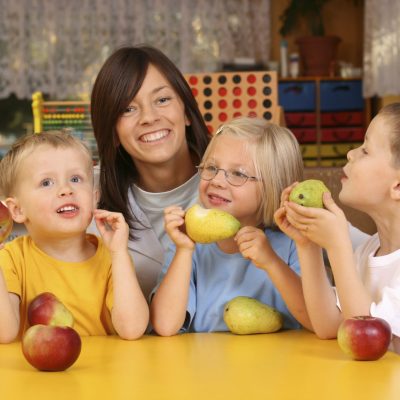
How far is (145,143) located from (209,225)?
0.57 metres

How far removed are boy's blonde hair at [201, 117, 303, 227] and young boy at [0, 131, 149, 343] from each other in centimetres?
30

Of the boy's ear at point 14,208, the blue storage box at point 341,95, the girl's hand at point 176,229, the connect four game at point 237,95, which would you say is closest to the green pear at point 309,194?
the girl's hand at point 176,229

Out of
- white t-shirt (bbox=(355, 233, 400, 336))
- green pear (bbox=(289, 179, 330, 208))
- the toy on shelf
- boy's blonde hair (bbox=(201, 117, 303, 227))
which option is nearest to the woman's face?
boy's blonde hair (bbox=(201, 117, 303, 227))

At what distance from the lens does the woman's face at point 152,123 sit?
1981mm

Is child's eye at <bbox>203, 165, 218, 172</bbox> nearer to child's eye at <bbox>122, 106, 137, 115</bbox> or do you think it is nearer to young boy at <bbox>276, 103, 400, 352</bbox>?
young boy at <bbox>276, 103, 400, 352</bbox>

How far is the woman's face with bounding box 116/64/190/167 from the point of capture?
1.98 m

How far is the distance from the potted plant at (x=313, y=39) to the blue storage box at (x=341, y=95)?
160 millimetres

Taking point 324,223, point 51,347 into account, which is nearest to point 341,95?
point 324,223

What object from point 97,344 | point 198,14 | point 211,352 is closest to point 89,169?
point 97,344

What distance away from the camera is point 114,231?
151 centimetres

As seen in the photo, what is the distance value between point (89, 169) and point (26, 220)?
0.16 meters

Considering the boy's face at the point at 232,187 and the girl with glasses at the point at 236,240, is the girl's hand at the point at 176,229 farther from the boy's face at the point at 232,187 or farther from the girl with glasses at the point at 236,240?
the boy's face at the point at 232,187

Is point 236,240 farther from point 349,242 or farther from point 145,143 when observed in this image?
point 145,143

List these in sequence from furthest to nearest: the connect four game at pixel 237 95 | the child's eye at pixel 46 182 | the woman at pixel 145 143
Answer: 1. the connect four game at pixel 237 95
2. the woman at pixel 145 143
3. the child's eye at pixel 46 182
